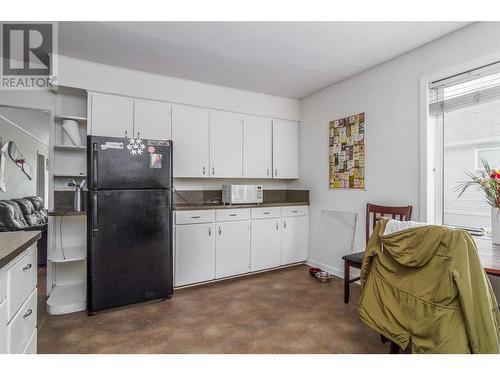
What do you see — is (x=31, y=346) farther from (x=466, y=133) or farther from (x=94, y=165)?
(x=466, y=133)

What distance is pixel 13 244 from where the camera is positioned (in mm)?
1350

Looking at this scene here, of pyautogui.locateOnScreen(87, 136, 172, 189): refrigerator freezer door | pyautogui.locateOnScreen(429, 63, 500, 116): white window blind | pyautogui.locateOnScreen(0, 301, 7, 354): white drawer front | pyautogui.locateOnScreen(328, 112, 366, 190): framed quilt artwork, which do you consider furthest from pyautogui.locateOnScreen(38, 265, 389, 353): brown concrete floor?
pyautogui.locateOnScreen(429, 63, 500, 116): white window blind

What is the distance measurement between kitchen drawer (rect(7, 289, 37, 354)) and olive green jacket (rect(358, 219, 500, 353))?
1855 mm

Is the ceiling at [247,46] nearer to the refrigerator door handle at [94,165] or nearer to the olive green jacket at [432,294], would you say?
the refrigerator door handle at [94,165]

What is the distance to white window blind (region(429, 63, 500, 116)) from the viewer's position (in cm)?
221

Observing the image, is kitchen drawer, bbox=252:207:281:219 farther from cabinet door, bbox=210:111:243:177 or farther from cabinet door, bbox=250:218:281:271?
cabinet door, bbox=210:111:243:177

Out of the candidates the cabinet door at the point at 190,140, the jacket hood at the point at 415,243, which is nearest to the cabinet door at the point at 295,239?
the cabinet door at the point at 190,140

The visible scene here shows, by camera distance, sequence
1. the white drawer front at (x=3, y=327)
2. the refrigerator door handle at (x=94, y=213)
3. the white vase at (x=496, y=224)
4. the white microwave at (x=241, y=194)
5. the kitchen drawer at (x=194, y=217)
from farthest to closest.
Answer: the white microwave at (x=241, y=194) → the kitchen drawer at (x=194, y=217) → the refrigerator door handle at (x=94, y=213) → the white vase at (x=496, y=224) → the white drawer front at (x=3, y=327)

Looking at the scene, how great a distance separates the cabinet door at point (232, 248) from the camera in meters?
3.33

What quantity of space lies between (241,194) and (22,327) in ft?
8.14

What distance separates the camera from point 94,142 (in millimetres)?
2461

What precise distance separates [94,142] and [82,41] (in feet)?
3.04

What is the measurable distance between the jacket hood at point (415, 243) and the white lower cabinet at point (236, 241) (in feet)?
6.78

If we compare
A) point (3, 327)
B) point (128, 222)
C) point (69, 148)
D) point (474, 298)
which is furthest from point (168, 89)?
point (474, 298)
